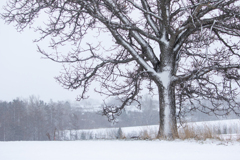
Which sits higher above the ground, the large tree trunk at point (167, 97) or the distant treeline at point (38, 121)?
the large tree trunk at point (167, 97)

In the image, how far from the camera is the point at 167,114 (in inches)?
285

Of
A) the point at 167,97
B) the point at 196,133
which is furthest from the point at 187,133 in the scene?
the point at 167,97

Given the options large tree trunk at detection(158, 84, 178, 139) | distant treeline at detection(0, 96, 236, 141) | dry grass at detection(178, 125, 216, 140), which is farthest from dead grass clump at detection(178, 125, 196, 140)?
distant treeline at detection(0, 96, 236, 141)

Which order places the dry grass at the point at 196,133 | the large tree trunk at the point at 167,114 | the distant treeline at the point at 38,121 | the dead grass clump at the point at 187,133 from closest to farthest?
the dry grass at the point at 196,133
the dead grass clump at the point at 187,133
the large tree trunk at the point at 167,114
the distant treeline at the point at 38,121

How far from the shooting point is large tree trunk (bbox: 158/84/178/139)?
7.04 m

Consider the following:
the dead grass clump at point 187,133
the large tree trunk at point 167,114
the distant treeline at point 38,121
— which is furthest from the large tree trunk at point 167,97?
the distant treeline at point 38,121

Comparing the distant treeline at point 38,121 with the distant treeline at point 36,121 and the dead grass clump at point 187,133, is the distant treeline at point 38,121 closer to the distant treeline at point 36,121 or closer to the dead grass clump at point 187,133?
the distant treeline at point 36,121

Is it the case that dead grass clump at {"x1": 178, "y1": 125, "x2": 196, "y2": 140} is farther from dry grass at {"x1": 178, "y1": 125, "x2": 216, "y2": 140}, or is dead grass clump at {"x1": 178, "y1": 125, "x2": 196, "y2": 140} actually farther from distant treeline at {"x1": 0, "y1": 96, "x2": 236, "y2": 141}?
distant treeline at {"x1": 0, "y1": 96, "x2": 236, "y2": 141}

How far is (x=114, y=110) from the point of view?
934 centimetres

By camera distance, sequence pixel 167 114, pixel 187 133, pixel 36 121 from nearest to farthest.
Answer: pixel 187 133 → pixel 167 114 → pixel 36 121

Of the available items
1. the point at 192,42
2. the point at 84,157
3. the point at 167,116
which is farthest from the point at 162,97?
the point at 84,157

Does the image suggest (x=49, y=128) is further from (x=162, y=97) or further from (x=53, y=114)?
(x=162, y=97)

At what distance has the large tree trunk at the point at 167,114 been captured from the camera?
704 centimetres

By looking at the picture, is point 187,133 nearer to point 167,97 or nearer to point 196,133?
point 196,133
